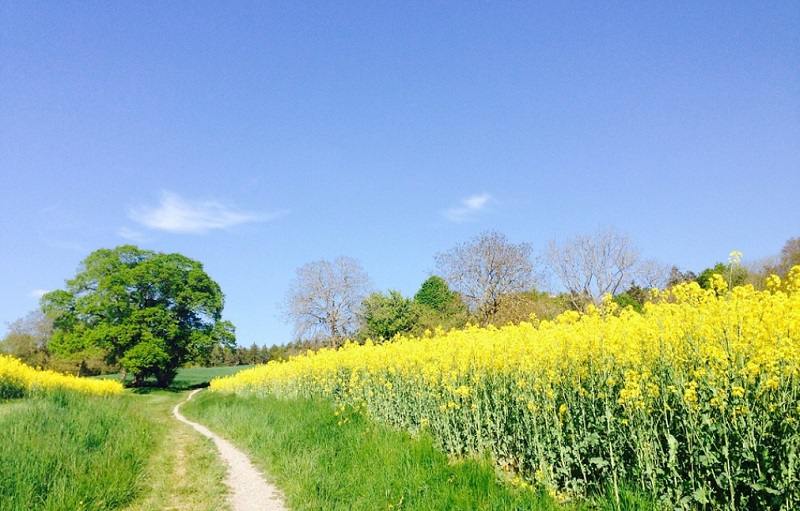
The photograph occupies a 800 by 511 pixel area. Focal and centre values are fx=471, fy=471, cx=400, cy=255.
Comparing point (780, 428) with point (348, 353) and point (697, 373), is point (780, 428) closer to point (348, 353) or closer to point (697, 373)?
point (697, 373)

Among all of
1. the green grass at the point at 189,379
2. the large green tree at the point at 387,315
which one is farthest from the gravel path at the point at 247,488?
the green grass at the point at 189,379

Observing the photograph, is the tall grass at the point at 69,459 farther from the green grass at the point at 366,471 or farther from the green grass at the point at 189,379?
the green grass at the point at 189,379

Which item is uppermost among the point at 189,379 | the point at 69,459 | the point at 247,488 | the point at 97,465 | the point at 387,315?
the point at 387,315


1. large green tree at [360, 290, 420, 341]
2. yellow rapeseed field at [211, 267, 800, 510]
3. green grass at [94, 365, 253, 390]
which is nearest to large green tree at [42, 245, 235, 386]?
green grass at [94, 365, 253, 390]

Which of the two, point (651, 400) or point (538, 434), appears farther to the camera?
point (538, 434)

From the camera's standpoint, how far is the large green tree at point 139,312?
4190 centimetres

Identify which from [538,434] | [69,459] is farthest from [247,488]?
[538,434]

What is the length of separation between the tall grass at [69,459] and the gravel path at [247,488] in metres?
1.54

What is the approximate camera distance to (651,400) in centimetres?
523

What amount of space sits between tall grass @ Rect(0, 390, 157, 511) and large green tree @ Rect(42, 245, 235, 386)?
113ft

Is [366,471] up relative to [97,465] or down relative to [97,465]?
down

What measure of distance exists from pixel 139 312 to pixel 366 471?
42.1 meters

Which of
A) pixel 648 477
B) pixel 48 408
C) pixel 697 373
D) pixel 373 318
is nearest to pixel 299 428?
pixel 48 408

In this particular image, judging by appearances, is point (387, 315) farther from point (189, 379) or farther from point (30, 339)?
point (30, 339)
